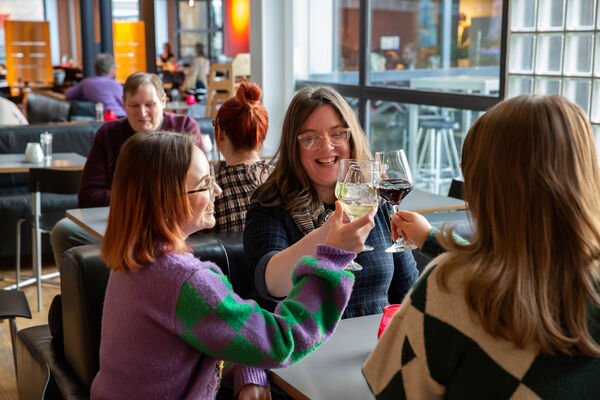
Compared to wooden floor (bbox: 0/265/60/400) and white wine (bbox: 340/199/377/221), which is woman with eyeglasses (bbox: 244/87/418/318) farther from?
wooden floor (bbox: 0/265/60/400)

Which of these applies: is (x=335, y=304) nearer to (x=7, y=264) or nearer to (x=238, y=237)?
(x=238, y=237)

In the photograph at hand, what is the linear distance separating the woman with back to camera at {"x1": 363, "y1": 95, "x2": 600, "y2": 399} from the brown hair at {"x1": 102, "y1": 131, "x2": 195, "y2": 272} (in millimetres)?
579

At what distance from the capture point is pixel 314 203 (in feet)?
6.50

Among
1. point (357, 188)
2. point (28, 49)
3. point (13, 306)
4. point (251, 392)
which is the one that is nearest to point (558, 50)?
point (357, 188)

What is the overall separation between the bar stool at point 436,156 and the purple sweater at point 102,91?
3875 millimetres

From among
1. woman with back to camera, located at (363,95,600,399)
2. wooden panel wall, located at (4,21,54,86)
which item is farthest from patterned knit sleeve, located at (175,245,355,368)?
wooden panel wall, located at (4,21,54,86)

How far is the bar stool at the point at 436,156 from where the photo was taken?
5.38 m

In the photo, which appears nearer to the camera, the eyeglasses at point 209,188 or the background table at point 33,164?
the eyeglasses at point 209,188

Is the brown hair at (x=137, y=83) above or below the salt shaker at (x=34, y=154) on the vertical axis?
above

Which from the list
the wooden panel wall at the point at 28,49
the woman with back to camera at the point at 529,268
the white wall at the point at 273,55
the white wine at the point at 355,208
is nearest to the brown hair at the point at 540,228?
the woman with back to camera at the point at 529,268

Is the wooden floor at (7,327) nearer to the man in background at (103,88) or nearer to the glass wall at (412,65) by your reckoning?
the glass wall at (412,65)

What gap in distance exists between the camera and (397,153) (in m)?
1.62

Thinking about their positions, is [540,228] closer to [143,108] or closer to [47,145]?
[143,108]

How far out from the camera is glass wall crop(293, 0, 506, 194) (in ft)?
15.5
